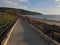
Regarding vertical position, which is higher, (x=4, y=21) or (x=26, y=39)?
(x=26, y=39)

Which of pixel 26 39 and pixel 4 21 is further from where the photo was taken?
pixel 4 21

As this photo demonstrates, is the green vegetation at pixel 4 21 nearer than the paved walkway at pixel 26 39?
No

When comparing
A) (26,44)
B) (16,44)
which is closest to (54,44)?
(26,44)

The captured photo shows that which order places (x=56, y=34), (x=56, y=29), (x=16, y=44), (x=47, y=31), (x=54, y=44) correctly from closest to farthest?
(x=54, y=44) → (x=16, y=44) → (x=56, y=29) → (x=56, y=34) → (x=47, y=31)

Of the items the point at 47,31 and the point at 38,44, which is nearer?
the point at 38,44

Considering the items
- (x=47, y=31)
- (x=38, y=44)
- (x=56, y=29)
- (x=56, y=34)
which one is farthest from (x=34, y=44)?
(x=47, y=31)

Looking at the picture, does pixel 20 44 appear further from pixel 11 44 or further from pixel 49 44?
pixel 49 44

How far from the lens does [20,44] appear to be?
9078 millimetres

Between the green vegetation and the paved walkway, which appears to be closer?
the paved walkway

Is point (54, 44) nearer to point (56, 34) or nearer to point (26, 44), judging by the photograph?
point (26, 44)

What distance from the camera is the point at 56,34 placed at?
14.2 m

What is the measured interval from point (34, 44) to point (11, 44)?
140cm

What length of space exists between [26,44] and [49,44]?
136 centimetres

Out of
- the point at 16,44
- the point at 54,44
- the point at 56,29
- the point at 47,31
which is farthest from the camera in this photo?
the point at 47,31
